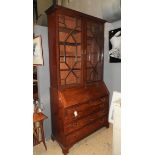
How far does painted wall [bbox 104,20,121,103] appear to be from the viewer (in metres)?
3.01

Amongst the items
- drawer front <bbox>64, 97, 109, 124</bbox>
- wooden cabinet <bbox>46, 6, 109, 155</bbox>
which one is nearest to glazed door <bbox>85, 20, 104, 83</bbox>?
wooden cabinet <bbox>46, 6, 109, 155</bbox>

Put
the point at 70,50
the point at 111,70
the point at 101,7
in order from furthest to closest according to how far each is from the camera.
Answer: the point at 111,70 → the point at 101,7 → the point at 70,50

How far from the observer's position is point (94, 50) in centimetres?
272

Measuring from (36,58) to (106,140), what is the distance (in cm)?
183

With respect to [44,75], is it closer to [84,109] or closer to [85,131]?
[84,109]

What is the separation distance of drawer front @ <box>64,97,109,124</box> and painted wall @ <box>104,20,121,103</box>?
454mm

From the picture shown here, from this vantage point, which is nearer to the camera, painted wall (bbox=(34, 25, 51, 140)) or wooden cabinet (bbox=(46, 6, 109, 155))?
wooden cabinet (bbox=(46, 6, 109, 155))

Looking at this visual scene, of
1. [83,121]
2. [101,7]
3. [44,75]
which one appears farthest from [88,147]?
[101,7]

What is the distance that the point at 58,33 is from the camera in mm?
2127

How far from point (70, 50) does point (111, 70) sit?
4.02 feet

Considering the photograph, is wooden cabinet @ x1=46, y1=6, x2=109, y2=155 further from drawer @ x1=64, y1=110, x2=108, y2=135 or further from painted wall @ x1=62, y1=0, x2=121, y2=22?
painted wall @ x1=62, y1=0, x2=121, y2=22

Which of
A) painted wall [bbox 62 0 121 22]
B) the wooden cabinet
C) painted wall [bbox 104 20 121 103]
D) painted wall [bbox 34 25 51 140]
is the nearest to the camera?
the wooden cabinet

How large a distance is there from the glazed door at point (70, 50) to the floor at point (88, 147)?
3.31ft
